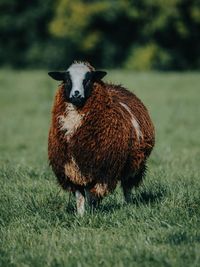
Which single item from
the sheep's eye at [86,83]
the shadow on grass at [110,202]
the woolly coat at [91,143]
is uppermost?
the sheep's eye at [86,83]

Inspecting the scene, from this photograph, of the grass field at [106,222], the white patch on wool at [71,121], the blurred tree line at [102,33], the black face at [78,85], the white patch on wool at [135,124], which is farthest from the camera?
the blurred tree line at [102,33]

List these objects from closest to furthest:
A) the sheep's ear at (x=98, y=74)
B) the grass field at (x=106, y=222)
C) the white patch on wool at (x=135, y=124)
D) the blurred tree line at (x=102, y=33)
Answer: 1. the grass field at (x=106, y=222)
2. the sheep's ear at (x=98, y=74)
3. the white patch on wool at (x=135, y=124)
4. the blurred tree line at (x=102, y=33)

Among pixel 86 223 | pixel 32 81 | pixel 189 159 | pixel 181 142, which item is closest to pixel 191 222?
pixel 86 223

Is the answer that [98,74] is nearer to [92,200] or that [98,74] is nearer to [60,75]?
[60,75]

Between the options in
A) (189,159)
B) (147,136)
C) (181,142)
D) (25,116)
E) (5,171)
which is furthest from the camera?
(25,116)

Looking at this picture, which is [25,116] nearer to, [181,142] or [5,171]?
[181,142]

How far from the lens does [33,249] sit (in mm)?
6480

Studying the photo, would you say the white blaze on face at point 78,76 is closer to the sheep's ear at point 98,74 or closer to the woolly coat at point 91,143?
the sheep's ear at point 98,74

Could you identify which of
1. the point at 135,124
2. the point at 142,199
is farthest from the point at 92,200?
the point at 135,124

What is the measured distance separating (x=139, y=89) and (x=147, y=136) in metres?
22.4


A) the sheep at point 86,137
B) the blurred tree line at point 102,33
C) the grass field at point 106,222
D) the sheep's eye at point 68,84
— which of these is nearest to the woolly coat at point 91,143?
the sheep at point 86,137

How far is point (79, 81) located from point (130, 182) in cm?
169

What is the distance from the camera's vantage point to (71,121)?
315 inches

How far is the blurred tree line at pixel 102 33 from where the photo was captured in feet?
173
